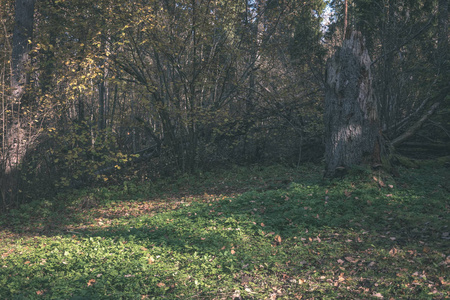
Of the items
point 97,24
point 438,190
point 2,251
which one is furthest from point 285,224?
point 97,24

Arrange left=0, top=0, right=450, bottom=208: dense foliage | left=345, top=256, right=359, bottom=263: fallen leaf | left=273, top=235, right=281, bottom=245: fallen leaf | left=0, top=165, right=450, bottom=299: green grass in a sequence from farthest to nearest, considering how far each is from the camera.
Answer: left=0, top=0, right=450, bottom=208: dense foliage
left=273, top=235, right=281, bottom=245: fallen leaf
left=345, top=256, right=359, bottom=263: fallen leaf
left=0, top=165, right=450, bottom=299: green grass

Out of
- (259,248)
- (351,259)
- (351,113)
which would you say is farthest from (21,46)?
(351,259)

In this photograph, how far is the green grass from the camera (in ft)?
14.8

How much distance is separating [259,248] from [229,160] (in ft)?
34.1

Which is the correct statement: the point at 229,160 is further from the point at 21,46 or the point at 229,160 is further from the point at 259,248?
the point at 259,248

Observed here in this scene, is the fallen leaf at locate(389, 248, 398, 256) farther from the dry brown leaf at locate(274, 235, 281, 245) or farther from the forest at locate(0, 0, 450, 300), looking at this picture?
the dry brown leaf at locate(274, 235, 281, 245)

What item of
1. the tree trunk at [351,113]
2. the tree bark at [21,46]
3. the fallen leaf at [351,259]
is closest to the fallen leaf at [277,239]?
the fallen leaf at [351,259]

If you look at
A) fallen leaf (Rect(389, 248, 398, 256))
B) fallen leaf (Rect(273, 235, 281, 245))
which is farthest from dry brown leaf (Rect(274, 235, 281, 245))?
fallen leaf (Rect(389, 248, 398, 256))

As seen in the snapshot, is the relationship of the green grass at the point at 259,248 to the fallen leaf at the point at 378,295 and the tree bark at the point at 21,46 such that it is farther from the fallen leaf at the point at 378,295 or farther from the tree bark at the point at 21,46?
the tree bark at the point at 21,46

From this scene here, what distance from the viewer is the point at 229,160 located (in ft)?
53.0

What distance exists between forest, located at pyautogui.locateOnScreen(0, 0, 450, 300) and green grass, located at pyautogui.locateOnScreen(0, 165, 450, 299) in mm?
34

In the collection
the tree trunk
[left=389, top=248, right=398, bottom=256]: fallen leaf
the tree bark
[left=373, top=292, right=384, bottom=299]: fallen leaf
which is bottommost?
[left=373, top=292, right=384, bottom=299]: fallen leaf

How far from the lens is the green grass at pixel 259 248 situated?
4512 millimetres

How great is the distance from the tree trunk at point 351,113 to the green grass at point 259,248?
590 millimetres
